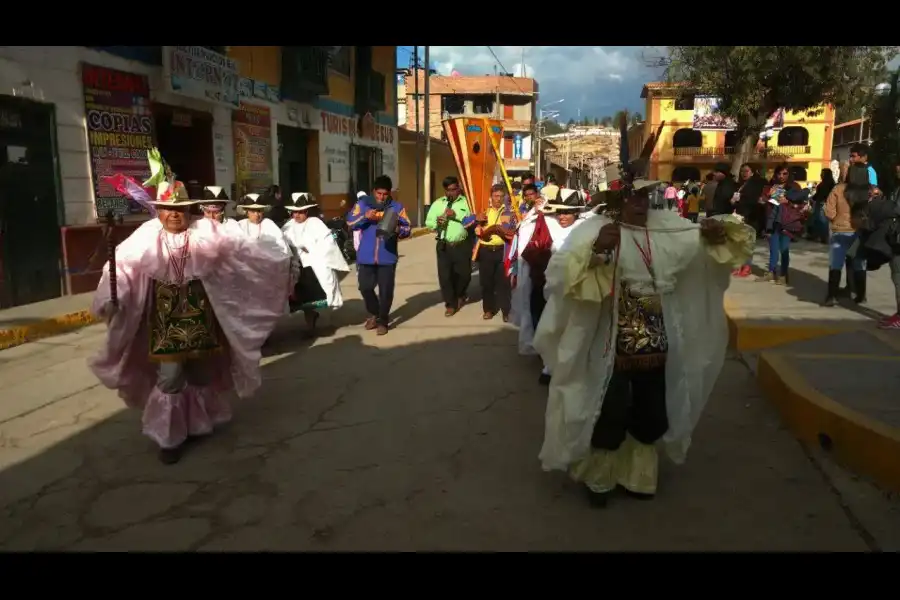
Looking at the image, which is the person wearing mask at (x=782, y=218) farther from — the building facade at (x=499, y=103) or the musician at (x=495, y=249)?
the building facade at (x=499, y=103)

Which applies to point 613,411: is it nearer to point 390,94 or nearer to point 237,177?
point 237,177

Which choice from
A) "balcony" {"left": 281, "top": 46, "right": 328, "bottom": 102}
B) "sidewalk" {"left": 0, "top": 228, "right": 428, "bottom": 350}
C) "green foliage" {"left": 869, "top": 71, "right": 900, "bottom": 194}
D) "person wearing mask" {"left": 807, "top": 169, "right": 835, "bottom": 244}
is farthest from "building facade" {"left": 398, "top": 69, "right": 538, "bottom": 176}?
"sidewalk" {"left": 0, "top": 228, "right": 428, "bottom": 350}

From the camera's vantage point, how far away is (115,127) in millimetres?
10422

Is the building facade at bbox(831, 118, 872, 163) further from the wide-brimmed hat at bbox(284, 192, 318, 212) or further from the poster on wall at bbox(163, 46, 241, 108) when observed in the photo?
the wide-brimmed hat at bbox(284, 192, 318, 212)

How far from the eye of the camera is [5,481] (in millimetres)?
4043

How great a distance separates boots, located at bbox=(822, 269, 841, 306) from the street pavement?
2856mm

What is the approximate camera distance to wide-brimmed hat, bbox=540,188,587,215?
6.23m

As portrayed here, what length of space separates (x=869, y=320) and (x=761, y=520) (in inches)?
202

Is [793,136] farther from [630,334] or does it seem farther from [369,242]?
[630,334]

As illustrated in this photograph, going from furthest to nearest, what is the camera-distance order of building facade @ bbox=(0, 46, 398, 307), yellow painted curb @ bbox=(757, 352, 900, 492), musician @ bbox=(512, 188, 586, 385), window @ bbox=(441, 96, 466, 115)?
1. window @ bbox=(441, 96, 466, 115)
2. building facade @ bbox=(0, 46, 398, 307)
3. musician @ bbox=(512, 188, 586, 385)
4. yellow painted curb @ bbox=(757, 352, 900, 492)

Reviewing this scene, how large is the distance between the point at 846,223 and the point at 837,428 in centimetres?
481

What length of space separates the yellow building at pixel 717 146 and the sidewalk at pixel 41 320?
42.7m

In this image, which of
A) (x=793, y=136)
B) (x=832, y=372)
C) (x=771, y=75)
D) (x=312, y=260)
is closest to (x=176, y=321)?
(x=312, y=260)
